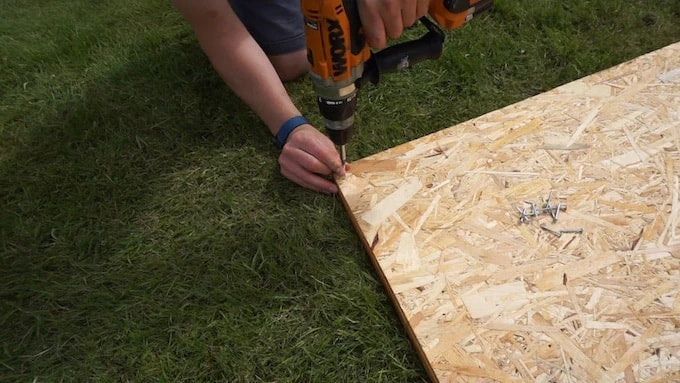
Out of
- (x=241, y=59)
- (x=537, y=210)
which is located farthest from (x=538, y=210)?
(x=241, y=59)

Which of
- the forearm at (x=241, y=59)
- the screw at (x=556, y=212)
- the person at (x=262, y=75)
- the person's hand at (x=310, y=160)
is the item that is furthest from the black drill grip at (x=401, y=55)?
the screw at (x=556, y=212)

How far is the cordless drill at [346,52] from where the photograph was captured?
124 cm

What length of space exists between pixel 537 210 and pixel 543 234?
0.09m

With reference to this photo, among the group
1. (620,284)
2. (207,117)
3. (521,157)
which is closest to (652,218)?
(620,284)

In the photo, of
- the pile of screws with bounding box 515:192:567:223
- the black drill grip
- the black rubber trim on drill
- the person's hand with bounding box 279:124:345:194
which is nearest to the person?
the person's hand with bounding box 279:124:345:194

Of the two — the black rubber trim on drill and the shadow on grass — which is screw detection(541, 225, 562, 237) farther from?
the black rubber trim on drill

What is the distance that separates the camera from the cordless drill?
4.08 ft

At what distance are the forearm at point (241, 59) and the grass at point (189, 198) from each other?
21 cm

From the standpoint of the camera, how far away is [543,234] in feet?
5.18

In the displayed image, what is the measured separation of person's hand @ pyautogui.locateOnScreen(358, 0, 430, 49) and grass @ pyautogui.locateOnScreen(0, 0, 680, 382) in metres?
0.72

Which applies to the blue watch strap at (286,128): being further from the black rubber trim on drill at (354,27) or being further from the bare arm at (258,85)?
the black rubber trim on drill at (354,27)

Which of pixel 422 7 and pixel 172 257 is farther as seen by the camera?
pixel 172 257

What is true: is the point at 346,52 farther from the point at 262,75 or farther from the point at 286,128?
the point at 262,75

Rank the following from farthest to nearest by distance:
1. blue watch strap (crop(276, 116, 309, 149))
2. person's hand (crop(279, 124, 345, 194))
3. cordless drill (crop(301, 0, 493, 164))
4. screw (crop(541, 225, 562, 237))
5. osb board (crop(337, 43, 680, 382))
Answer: blue watch strap (crop(276, 116, 309, 149)) → person's hand (crop(279, 124, 345, 194)) → screw (crop(541, 225, 562, 237)) → osb board (crop(337, 43, 680, 382)) → cordless drill (crop(301, 0, 493, 164))
